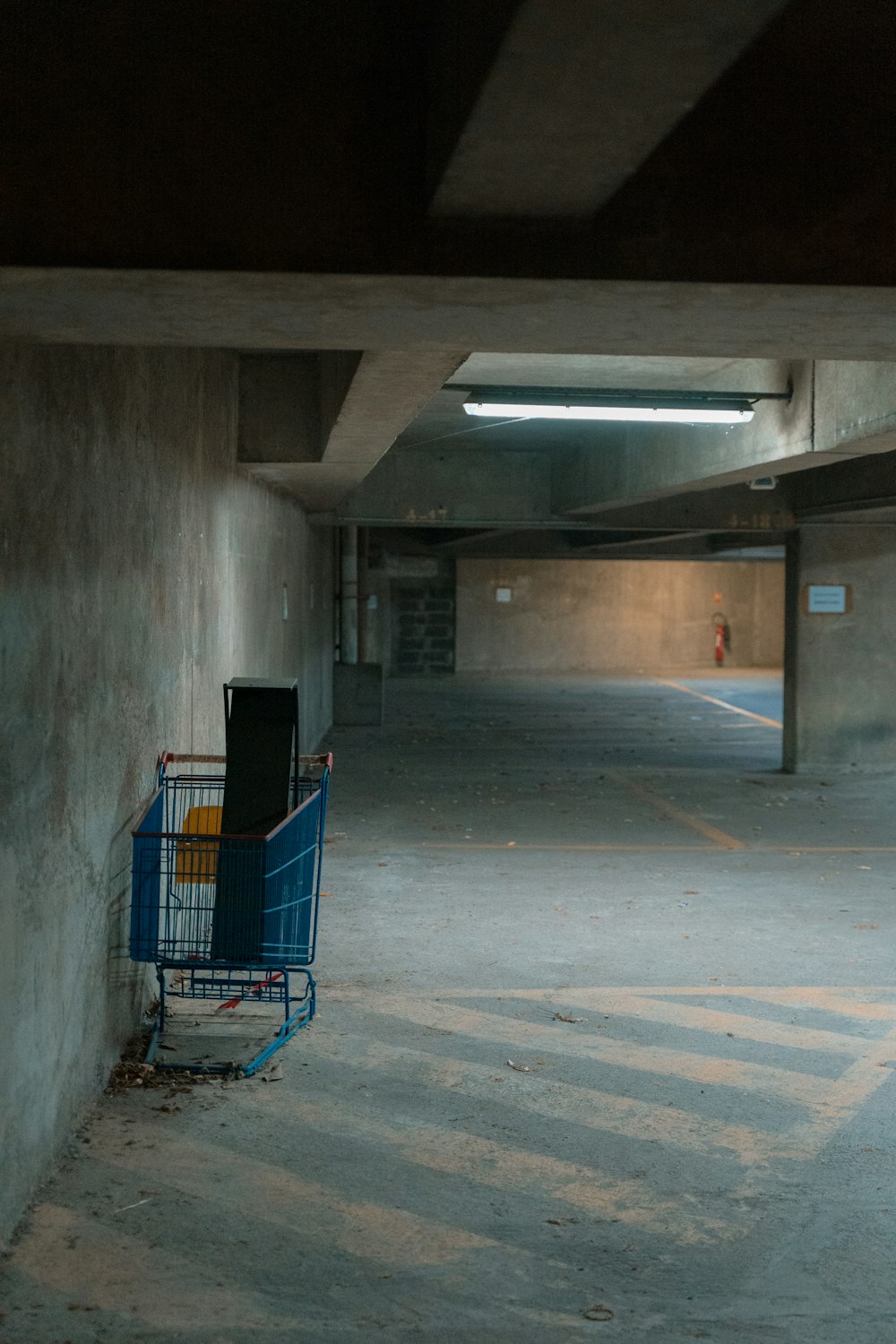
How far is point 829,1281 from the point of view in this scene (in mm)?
3389

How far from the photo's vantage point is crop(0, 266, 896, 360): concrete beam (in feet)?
→ 8.41

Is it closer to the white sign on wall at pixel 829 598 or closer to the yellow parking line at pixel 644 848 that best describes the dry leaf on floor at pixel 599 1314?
the yellow parking line at pixel 644 848

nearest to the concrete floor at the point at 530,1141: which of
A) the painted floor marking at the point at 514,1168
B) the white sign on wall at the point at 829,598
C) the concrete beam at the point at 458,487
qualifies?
the painted floor marking at the point at 514,1168

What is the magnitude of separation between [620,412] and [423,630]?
1879 centimetres

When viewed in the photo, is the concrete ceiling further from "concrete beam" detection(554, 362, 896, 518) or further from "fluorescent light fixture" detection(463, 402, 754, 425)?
"fluorescent light fixture" detection(463, 402, 754, 425)

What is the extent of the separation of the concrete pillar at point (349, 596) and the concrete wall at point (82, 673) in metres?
11.6

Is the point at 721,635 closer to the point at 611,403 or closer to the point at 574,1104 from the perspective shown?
the point at 611,403

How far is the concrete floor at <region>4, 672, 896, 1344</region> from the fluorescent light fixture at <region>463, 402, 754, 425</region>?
9.89 feet

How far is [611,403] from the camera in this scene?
24.4 feet

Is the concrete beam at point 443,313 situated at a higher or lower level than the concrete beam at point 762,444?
lower

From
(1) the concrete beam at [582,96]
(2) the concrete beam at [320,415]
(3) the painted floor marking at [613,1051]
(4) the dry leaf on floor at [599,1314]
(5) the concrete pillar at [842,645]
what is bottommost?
(4) the dry leaf on floor at [599,1314]

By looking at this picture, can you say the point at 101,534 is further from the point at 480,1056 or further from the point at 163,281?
the point at 480,1056

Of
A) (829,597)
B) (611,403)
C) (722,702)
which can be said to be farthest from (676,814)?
(722,702)

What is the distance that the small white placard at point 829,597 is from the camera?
1296cm
